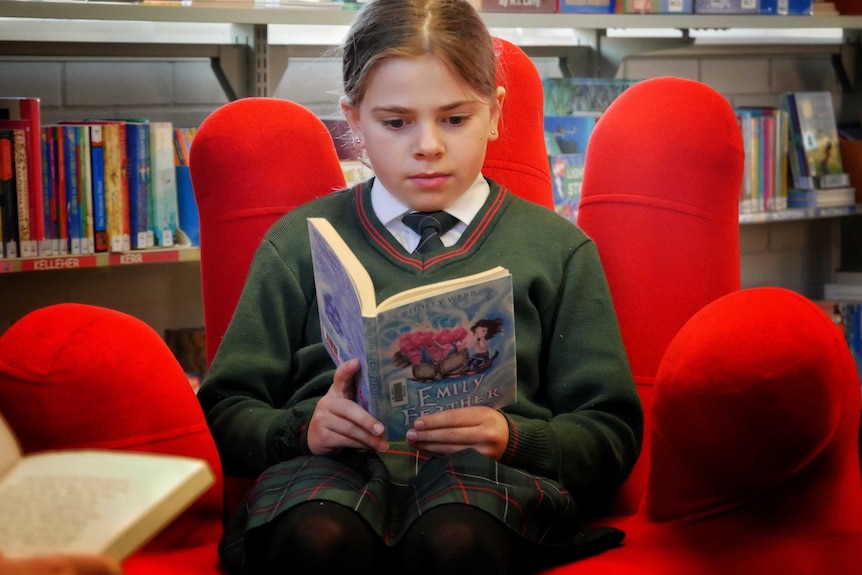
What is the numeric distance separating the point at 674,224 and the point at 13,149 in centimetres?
128

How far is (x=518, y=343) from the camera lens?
1227mm

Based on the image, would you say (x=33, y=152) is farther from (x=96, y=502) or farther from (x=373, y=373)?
(x=96, y=502)

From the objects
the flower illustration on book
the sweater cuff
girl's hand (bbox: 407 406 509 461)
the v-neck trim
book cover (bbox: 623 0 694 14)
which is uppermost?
book cover (bbox: 623 0 694 14)

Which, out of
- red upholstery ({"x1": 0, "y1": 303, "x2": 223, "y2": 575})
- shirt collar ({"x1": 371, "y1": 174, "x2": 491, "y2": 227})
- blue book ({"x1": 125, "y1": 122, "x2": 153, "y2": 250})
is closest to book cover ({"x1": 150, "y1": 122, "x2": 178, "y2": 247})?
blue book ({"x1": 125, "y1": 122, "x2": 153, "y2": 250})

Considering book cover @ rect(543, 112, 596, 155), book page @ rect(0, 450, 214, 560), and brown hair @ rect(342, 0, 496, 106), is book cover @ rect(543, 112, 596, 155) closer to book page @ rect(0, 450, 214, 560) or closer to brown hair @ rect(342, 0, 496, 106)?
brown hair @ rect(342, 0, 496, 106)

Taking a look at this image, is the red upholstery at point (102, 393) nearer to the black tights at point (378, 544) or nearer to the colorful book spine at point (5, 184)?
the black tights at point (378, 544)

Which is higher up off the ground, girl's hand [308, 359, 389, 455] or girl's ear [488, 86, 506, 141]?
girl's ear [488, 86, 506, 141]

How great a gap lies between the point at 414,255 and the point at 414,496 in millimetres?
325

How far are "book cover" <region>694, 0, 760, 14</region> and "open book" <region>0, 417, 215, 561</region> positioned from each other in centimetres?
223

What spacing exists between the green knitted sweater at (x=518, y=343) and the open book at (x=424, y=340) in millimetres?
117

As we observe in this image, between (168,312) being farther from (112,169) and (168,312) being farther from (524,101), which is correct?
(524,101)

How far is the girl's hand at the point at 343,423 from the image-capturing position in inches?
40.8

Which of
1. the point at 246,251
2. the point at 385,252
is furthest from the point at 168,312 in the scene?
the point at 385,252

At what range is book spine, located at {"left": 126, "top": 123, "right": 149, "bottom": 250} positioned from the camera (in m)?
2.15
